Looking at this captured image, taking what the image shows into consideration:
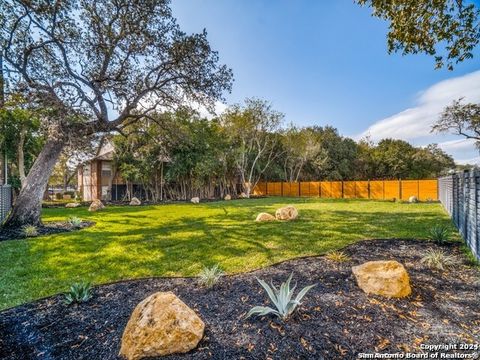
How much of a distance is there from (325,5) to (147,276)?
22.6 ft

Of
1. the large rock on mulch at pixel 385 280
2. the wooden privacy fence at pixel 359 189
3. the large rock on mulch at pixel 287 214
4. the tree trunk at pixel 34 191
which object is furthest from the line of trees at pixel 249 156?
the large rock on mulch at pixel 385 280

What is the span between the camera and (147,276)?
11.9 ft

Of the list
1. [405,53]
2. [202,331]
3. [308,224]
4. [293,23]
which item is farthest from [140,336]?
[293,23]

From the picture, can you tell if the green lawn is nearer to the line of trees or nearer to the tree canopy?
the tree canopy

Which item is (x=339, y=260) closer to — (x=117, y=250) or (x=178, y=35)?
(x=117, y=250)

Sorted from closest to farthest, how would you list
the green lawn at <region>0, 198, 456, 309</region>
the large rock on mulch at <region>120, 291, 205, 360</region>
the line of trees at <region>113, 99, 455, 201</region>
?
the large rock on mulch at <region>120, 291, 205, 360</region>
the green lawn at <region>0, 198, 456, 309</region>
the line of trees at <region>113, 99, 455, 201</region>

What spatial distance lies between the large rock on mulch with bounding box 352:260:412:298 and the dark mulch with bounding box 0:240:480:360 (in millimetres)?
90

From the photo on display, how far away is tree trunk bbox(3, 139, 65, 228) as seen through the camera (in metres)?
7.37

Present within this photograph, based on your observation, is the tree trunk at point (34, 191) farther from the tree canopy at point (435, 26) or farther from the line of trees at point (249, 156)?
A: the tree canopy at point (435, 26)

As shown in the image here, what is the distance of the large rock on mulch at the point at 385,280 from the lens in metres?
2.73

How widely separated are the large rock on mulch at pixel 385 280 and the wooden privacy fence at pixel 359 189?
16.6m

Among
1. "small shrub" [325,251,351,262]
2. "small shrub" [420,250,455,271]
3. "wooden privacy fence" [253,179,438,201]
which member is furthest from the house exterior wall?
"small shrub" [420,250,455,271]

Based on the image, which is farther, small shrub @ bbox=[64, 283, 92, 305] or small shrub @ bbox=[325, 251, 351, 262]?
small shrub @ bbox=[325, 251, 351, 262]

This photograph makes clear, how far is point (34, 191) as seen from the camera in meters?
7.53
